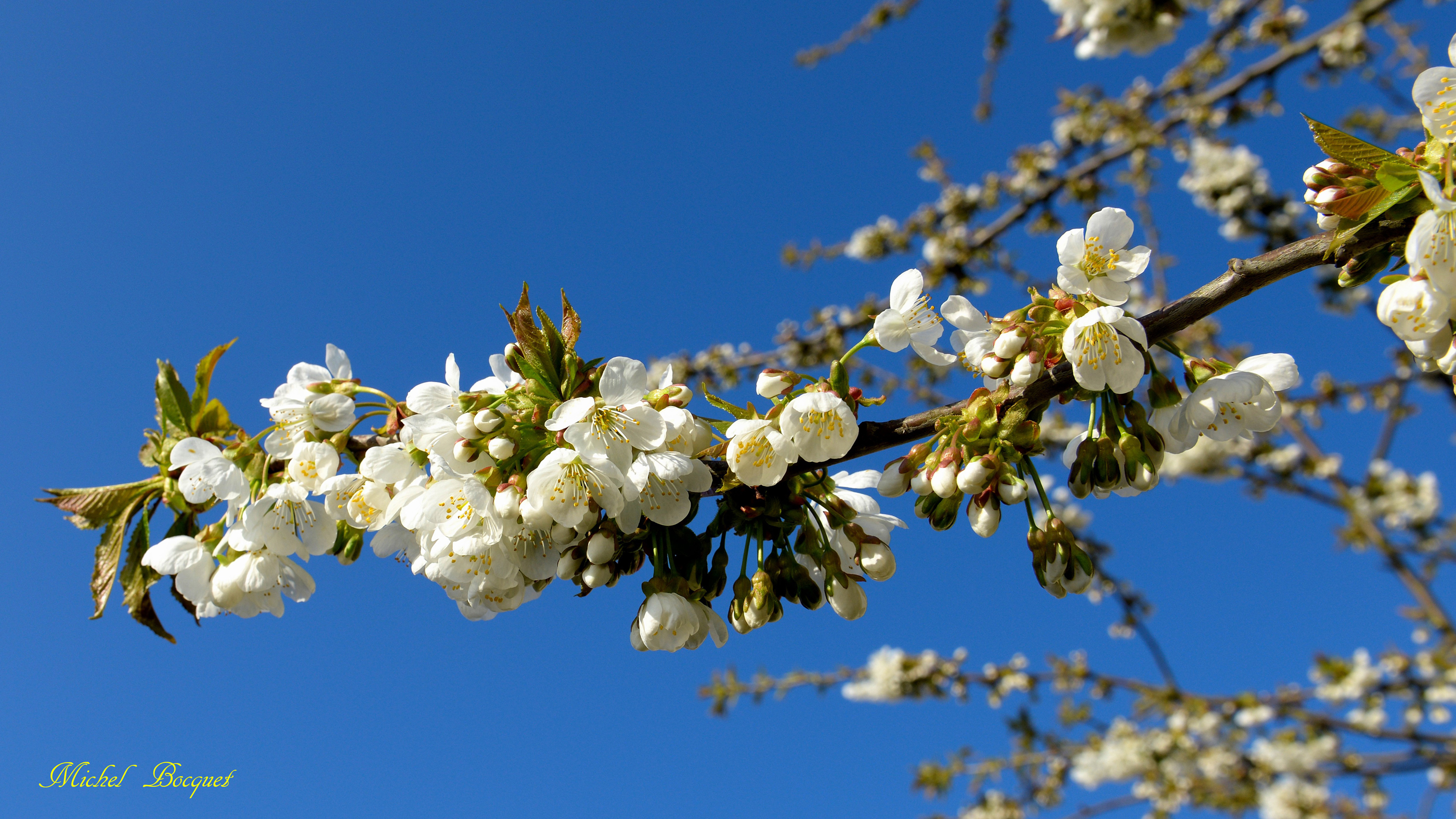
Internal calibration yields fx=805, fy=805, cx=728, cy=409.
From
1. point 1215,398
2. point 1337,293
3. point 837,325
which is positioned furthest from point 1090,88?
point 1215,398

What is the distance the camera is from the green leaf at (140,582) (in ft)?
5.91

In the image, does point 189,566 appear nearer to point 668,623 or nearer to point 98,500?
point 98,500

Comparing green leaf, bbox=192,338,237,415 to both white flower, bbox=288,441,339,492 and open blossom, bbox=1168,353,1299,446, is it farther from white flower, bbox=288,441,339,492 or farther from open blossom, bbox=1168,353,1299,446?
open blossom, bbox=1168,353,1299,446

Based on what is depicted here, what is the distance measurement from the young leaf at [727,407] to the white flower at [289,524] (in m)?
0.79

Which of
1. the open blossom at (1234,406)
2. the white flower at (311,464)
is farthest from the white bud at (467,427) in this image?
the open blossom at (1234,406)

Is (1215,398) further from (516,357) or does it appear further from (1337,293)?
(1337,293)

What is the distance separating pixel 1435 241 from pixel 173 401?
7.62 feet

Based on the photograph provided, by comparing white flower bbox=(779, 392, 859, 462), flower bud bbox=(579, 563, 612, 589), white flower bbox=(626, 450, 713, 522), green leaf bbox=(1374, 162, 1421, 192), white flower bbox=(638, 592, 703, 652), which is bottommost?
white flower bbox=(638, 592, 703, 652)

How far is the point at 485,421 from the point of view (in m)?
1.30

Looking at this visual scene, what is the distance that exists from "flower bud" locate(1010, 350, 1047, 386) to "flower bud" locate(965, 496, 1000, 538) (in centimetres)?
19

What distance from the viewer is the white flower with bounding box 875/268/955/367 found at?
56.1 inches

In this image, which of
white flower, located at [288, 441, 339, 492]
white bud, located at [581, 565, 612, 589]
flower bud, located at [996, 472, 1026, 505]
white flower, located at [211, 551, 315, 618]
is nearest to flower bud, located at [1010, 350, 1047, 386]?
flower bud, located at [996, 472, 1026, 505]

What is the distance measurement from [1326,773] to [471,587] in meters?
7.86

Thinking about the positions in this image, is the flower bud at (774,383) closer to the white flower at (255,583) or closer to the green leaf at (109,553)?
the white flower at (255,583)
